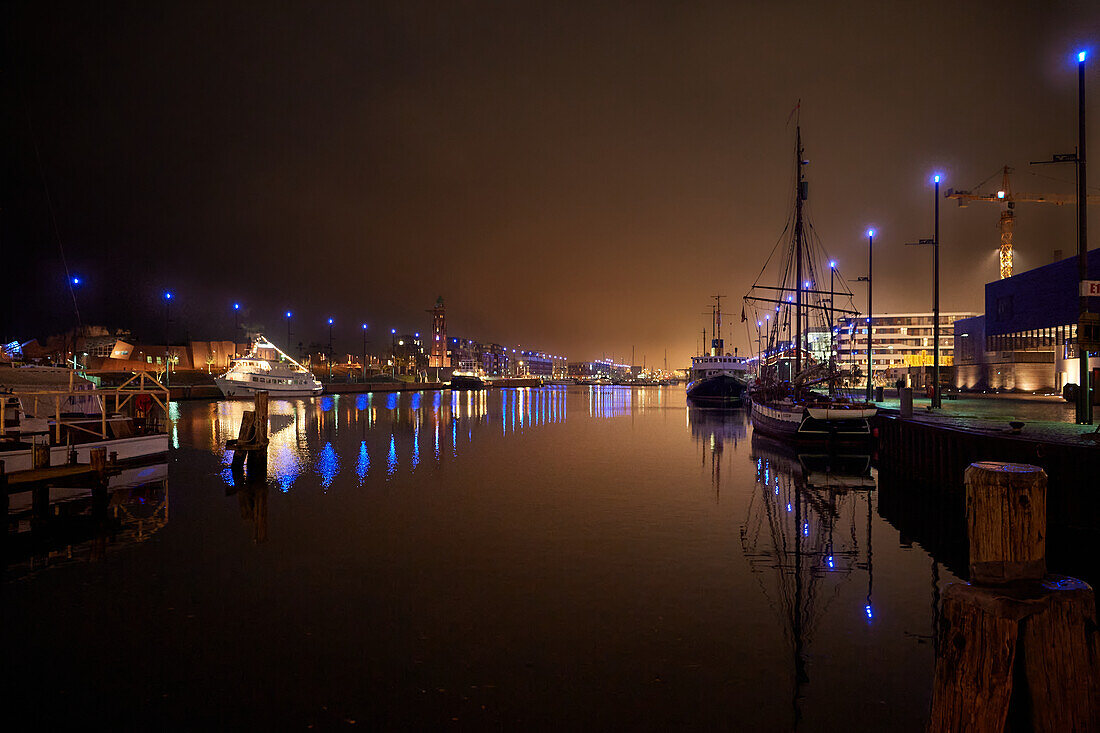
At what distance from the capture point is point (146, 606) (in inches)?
356

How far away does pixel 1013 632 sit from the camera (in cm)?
348

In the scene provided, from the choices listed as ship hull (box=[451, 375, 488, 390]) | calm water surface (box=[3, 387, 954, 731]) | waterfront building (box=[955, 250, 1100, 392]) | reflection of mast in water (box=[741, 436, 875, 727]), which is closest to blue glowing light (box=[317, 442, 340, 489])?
calm water surface (box=[3, 387, 954, 731])

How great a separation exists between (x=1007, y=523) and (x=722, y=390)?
8062 centimetres

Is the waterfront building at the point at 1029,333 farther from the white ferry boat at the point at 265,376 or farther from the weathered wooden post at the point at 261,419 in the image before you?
the white ferry boat at the point at 265,376

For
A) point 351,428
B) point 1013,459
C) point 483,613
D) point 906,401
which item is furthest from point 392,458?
point 906,401

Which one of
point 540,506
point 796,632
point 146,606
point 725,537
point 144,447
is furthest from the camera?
point 144,447

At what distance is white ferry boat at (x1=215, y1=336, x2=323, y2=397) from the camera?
258 feet

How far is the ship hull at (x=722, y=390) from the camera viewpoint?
267 ft

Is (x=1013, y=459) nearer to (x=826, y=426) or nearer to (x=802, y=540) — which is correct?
(x=802, y=540)

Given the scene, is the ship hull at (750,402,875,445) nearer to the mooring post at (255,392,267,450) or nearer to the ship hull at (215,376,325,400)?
the mooring post at (255,392,267,450)

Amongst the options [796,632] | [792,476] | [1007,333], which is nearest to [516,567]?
[796,632]

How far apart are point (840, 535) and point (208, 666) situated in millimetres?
12292

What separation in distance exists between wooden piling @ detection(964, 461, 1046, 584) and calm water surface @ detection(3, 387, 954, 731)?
3.31m

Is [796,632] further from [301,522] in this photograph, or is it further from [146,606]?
[301,522]
